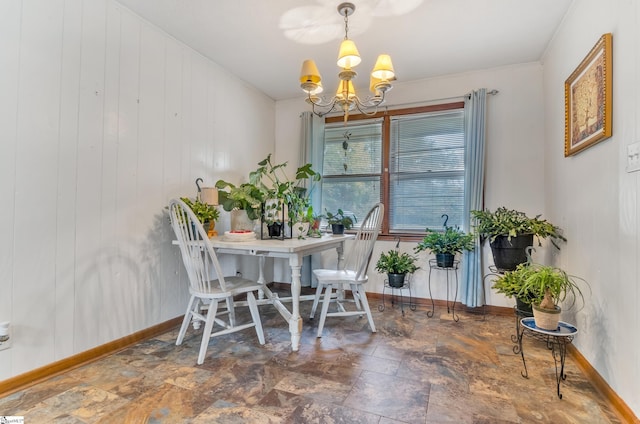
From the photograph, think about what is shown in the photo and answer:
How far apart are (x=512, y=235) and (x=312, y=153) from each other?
2.33 meters

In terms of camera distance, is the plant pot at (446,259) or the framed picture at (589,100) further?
the plant pot at (446,259)

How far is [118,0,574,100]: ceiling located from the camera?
2238 mm

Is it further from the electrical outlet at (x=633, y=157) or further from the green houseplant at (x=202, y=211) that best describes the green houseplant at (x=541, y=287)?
the green houseplant at (x=202, y=211)

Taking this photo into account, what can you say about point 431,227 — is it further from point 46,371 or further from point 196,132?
point 46,371

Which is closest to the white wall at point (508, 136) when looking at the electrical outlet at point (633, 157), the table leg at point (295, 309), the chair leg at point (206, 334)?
the electrical outlet at point (633, 157)

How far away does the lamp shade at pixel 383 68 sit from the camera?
212 cm

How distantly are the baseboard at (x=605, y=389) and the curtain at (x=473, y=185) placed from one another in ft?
3.19

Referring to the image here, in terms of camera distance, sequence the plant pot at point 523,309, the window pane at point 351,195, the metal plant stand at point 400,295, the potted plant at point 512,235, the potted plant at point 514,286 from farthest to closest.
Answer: the window pane at point 351,195
the metal plant stand at point 400,295
the potted plant at point 512,235
the plant pot at point 523,309
the potted plant at point 514,286

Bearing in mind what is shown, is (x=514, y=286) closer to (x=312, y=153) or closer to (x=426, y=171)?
(x=426, y=171)

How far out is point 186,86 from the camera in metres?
2.78

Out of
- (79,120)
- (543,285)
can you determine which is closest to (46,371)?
(79,120)

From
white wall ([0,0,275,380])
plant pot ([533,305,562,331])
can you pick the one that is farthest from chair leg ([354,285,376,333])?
white wall ([0,0,275,380])

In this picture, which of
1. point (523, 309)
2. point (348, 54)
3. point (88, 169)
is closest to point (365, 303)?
point (523, 309)

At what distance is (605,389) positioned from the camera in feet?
5.41
